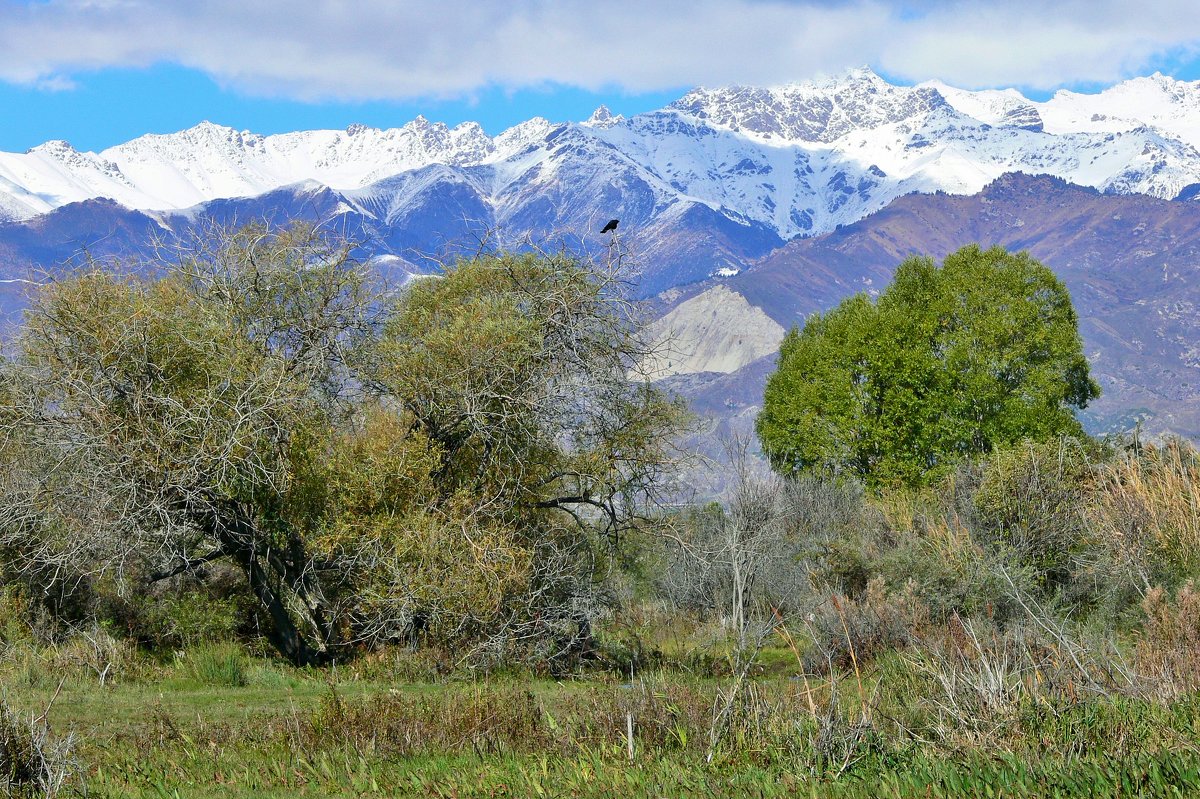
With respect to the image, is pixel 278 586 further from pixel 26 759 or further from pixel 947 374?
pixel 947 374

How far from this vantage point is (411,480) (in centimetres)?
2011

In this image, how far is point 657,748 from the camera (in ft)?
31.5

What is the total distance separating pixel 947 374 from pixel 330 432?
99.1 ft

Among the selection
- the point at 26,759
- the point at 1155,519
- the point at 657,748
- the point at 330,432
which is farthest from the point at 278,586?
the point at 1155,519

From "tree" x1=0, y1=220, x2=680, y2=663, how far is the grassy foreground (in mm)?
6344

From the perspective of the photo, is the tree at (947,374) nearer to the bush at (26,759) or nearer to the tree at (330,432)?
the tree at (330,432)

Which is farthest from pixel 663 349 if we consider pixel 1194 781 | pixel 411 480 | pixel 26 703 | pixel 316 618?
pixel 1194 781

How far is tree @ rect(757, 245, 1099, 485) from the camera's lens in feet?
142

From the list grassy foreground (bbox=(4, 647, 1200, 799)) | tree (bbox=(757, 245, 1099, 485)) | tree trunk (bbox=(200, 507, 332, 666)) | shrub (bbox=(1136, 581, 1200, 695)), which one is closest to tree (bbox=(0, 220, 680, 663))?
tree trunk (bbox=(200, 507, 332, 666))

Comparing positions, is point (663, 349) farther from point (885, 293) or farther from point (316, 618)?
point (885, 293)

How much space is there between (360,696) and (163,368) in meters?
8.20

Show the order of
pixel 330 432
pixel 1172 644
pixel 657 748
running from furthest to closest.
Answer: pixel 330 432, pixel 1172 644, pixel 657 748

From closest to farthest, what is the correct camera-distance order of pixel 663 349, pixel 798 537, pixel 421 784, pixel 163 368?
pixel 421 784
pixel 163 368
pixel 663 349
pixel 798 537

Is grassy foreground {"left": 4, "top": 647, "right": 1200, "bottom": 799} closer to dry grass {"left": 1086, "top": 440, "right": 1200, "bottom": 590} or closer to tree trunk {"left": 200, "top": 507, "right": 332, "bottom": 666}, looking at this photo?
tree trunk {"left": 200, "top": 507, "right": 332, "bottom": 666}
